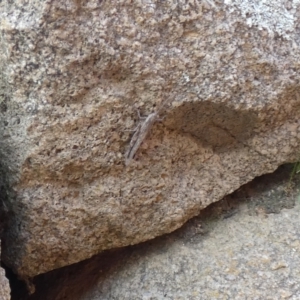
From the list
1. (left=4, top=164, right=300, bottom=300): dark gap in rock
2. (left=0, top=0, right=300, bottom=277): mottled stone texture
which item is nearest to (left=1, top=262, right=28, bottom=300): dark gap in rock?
(left=4, top=164, right=300, bottom=300): dark gap in rock

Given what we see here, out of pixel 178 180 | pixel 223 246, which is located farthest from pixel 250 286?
pixel 178 180

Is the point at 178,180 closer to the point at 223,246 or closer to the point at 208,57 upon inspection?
the point at 223,246

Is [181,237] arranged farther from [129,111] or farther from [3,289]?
[3,289]

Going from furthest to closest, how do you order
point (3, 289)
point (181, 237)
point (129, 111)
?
1. point (181, 237)
2. point (129, 111)
3. point (3, 289)

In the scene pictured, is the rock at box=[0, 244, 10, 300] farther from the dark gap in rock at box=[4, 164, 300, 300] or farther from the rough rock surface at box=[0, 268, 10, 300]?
the dark gap in rock at box=[4, 164, 300, 300]

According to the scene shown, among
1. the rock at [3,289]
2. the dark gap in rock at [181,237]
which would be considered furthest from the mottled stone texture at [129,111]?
the rock at [3,289]

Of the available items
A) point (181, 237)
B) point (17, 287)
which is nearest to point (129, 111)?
point (181, 237)
